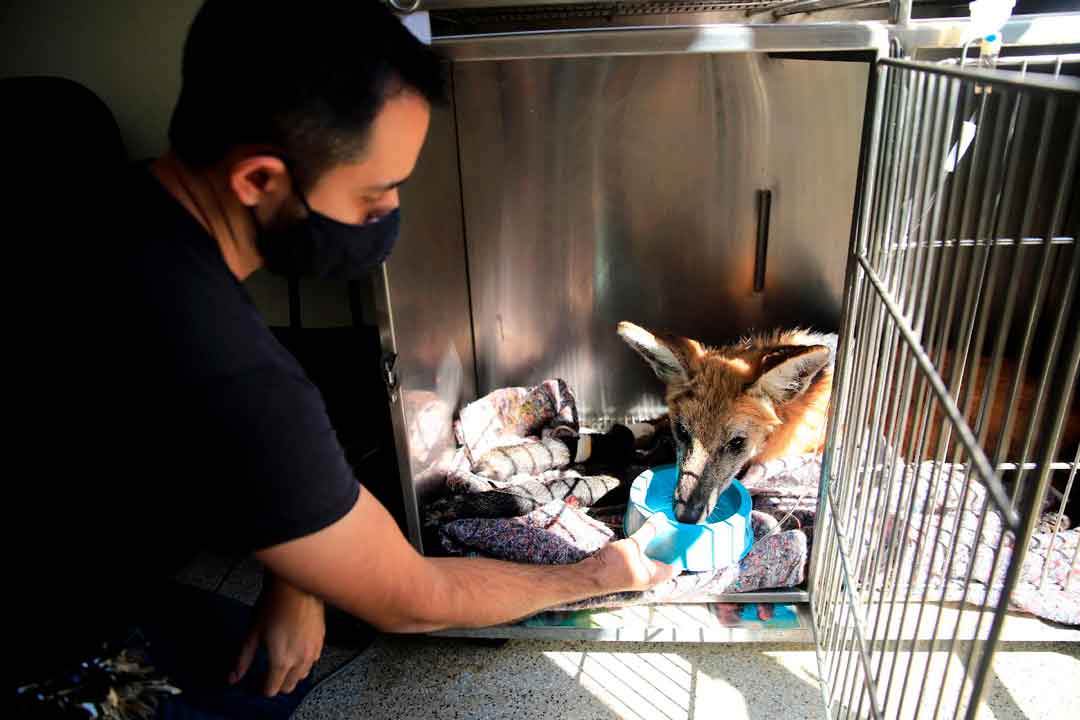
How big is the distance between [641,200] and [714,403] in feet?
3.00

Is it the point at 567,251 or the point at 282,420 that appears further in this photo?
the point at 567,251

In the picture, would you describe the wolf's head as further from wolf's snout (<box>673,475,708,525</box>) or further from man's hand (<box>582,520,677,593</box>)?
man's hand (<box>582,520,677,593</box>)

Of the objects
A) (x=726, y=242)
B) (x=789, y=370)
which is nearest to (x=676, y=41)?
(x=789, y=370)

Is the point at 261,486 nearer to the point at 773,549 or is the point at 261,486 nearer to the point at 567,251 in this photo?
the point at 773,549

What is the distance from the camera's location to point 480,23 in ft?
9.20

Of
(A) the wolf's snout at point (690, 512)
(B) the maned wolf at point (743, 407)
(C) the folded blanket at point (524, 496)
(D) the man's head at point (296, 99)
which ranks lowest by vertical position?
(C) the folded blanket at point (524, 496)

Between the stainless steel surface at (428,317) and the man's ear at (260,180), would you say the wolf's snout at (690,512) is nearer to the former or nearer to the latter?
the stainless steel surface at (428,317)

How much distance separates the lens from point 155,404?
1048 millimetres

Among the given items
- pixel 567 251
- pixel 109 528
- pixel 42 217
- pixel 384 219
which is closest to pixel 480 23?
pixel 567 251

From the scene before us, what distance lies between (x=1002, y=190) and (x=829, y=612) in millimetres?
1219

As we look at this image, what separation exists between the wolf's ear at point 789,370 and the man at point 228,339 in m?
1.47

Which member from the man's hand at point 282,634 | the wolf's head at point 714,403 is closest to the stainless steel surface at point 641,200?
the wolf's head at point 714,403

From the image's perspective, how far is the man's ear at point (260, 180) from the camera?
3.76 feet

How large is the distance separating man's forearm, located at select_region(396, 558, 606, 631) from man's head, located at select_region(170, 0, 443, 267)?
2.39 ft
